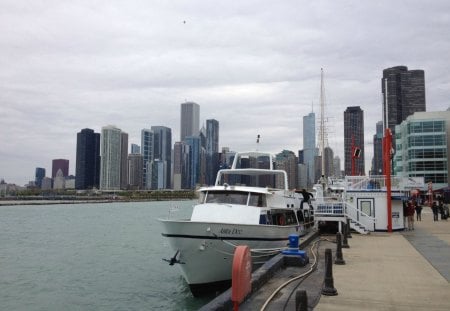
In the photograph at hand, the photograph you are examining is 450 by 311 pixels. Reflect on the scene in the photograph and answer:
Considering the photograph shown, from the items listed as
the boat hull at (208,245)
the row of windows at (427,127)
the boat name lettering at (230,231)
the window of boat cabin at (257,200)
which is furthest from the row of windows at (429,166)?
the boat name lettering at (230,231)

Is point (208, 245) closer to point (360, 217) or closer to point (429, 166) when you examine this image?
point (360, 217)

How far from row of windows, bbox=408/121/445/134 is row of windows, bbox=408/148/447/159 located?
4293mm

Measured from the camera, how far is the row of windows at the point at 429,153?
3711 inches

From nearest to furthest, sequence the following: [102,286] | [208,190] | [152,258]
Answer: [208,190], [102,286], [152,258]

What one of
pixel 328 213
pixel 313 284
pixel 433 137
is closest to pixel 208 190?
pixel 313 284

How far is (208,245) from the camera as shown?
16156 mm

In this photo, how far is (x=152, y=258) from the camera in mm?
30453

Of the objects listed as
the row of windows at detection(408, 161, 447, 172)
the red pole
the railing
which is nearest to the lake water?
the railing

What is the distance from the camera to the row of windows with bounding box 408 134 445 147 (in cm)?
9494

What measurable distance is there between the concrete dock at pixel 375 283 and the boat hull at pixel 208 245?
2.32m

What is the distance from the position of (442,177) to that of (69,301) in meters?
92.3

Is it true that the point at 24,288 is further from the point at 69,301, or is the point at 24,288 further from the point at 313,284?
the point at 313,284

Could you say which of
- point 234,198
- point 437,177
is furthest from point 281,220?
point 437,177

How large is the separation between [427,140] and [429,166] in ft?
18.2
